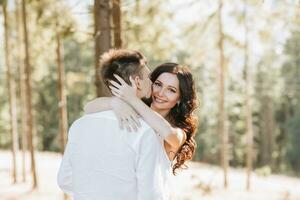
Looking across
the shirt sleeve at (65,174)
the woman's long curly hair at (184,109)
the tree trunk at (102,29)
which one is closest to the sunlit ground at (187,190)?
the tree trunk at (102,29)

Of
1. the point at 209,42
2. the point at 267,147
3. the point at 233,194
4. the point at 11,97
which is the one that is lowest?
the point at 267,147

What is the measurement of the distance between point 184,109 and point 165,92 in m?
0.18

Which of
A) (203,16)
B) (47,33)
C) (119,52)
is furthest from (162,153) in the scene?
(47,33)

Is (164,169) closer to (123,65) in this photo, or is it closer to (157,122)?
(157,122)

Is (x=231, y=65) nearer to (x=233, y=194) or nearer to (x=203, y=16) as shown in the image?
(x=233, y=194)

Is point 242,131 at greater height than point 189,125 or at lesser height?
lesser

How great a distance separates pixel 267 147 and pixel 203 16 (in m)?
33.3

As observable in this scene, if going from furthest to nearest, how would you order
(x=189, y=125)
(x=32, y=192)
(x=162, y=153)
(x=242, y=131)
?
1. (x=242, y=131)
2. (x=32, y=192)
3. (x=189, y=125)
4. (x=162, y=153)

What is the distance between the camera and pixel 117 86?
2.18 meters

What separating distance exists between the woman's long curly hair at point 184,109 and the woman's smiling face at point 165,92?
26 millimetres

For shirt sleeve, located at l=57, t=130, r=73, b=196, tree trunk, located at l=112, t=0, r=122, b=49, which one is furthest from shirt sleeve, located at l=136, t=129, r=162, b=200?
tree trunk, located at l=112, t=0, r=122, b=49

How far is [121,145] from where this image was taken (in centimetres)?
199

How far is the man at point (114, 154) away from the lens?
1.97 metres

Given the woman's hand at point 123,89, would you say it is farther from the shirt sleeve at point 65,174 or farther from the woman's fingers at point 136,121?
the shirt sleeve at point 65,174
